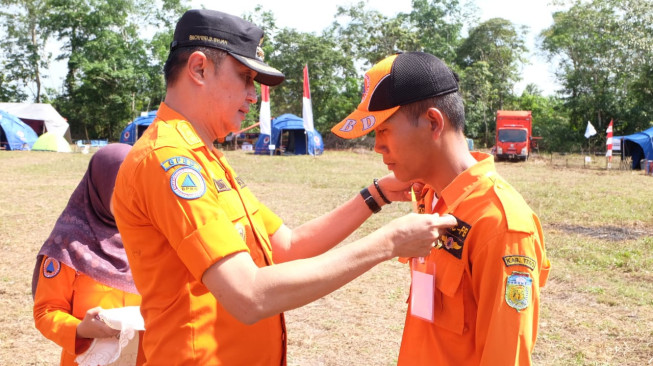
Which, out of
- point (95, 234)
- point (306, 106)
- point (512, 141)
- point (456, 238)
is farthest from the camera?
point (512, 141)

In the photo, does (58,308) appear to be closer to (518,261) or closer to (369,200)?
(369,200)

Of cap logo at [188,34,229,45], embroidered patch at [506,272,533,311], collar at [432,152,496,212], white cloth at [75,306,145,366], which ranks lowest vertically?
white cloth at [75,306,145,366]

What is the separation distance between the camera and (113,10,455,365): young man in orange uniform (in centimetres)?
153

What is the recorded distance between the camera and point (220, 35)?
5.88ft

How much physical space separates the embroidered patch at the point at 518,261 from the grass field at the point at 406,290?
327cm

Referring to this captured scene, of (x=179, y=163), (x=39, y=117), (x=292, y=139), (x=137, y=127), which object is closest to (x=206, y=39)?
(x=179, y=163)

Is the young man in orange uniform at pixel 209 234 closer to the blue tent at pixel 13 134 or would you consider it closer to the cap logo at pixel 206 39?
the cap logo at pixel 206 39

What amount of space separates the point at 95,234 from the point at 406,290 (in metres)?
4.52

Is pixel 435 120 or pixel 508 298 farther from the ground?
pixel 435 120

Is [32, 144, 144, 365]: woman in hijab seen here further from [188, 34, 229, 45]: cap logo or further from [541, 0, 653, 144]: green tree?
[541, 0, 653, 144]: green tree

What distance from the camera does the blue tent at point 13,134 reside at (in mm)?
29672

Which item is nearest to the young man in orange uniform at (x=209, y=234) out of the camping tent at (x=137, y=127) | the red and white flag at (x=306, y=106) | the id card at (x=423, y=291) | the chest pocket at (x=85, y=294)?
the id card at (x=423, y=291)

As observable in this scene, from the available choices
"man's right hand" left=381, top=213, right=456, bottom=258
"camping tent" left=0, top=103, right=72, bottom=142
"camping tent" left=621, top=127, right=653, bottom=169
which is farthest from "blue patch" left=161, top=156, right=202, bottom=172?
"camping tent" left=0, top=103, right=72, bottom=142

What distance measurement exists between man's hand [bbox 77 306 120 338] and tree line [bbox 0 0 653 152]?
1499 inches
